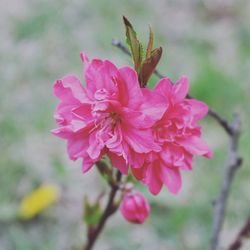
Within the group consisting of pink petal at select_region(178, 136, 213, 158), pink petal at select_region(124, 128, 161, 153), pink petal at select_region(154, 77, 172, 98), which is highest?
pink petal at select_region(154, 77, 172, 98)

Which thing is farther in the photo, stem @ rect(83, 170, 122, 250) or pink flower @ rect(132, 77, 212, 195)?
stem @ rect(83, 170, 122, 250)

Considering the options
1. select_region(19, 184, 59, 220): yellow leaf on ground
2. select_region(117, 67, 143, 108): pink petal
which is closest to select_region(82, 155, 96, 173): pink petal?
select_region(117, 67, 143, 108): pink petal

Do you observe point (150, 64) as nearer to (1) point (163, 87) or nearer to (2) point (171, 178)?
(1) point (163, 87)

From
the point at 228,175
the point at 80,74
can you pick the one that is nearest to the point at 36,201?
the point at 80,74

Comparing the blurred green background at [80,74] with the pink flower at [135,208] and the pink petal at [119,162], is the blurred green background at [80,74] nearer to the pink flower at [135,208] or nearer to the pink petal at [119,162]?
the pink flower at [135,208]

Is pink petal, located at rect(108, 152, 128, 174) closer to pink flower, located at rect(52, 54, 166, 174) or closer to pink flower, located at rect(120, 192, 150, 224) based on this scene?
pink flower, located at rect(52, 54, 166, 174)

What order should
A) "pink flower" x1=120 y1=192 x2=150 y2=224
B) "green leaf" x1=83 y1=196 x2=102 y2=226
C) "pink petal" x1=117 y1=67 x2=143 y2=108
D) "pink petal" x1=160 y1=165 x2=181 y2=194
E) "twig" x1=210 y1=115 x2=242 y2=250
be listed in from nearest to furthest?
"pink petal" x1=117 y1=67 x2=143 y2=108 → "pink petal" x1=160 y1=165 x2=181 y2=194 → "pink flower" x1=120 y1=192 x2=150 y2=224 → "green leaf" x1=83 y1=196 x2=102 y2=226 → "twig" x1=210 y1=115 x2=242 y2=250
